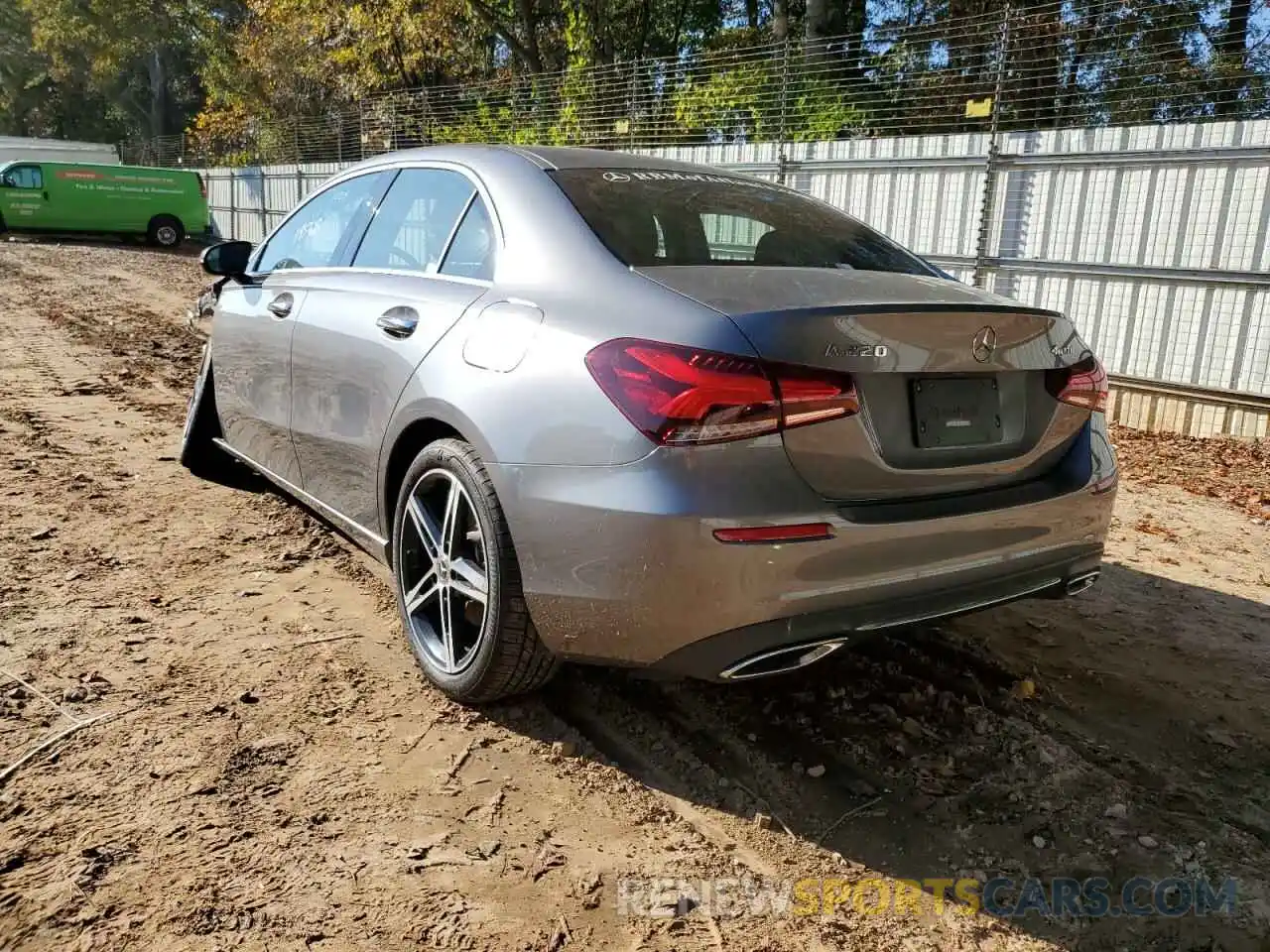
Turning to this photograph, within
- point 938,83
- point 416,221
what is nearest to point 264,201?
point 938,83

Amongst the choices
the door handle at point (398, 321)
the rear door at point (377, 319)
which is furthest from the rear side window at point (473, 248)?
the door handle at point (398, 321)

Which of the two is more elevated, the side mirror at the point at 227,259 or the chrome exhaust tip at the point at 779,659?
the side mirror at the point at 227,259

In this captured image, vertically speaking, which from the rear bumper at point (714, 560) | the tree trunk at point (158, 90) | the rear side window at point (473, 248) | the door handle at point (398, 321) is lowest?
the rear bumper at point (714, 560)

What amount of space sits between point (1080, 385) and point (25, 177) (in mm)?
26918

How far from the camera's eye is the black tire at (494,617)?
2506 mm

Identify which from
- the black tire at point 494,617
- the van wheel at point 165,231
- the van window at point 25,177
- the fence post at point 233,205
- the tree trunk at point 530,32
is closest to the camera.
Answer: the black tire at point 494,617

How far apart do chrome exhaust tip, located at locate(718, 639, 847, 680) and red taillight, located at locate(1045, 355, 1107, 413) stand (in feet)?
3.22

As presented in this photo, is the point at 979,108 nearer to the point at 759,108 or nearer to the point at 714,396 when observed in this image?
the point at 759,108

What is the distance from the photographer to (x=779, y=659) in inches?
89.7

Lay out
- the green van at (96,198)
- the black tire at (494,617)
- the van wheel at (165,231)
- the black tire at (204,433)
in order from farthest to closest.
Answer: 1. the van wheel at (165,231)
2. the green van at (96,198)
3. the black tire at (204,433)
4. the black tire at (494,617)

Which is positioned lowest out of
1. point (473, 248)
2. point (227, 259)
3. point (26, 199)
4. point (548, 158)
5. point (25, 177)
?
point (227, 259)

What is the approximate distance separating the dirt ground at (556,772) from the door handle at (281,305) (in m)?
1.00

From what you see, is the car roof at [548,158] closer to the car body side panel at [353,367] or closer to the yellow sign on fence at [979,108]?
the car body side panel at [353,367]

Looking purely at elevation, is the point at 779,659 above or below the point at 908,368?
below
